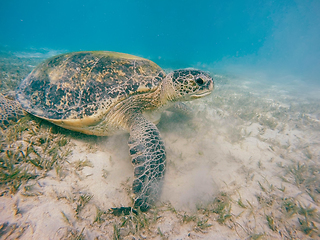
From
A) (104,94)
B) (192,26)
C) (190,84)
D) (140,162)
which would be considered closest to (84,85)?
(104,94)

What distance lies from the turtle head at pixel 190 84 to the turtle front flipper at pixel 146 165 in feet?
3.12

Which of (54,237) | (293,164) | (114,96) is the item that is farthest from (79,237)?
(293,164)

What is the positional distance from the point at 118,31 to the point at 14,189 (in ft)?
380

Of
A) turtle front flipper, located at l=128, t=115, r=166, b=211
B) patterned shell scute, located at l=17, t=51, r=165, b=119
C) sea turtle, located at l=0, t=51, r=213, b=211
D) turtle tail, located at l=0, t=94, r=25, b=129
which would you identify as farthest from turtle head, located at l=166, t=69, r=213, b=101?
turtle tail, located at l=0, t=94, r=25, b=129

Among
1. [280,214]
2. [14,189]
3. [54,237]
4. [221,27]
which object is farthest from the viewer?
[221,27]

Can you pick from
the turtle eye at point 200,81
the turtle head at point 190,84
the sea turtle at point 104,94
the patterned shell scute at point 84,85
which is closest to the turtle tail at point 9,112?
the sea turtle at point 104,94

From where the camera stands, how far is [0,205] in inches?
50.2

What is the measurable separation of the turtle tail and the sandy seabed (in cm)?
25

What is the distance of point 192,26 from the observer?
76.5 m

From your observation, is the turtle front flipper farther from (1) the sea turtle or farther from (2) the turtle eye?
(2) the turtle eye

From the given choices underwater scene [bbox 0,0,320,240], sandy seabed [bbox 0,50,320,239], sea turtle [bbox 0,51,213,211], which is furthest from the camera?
sea turtle [bbox 0,51,213,211]

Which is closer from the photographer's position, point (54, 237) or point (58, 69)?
point (54, 237)

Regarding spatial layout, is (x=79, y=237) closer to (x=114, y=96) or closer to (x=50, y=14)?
(x=114, y=96)

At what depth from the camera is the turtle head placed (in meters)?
2.46
